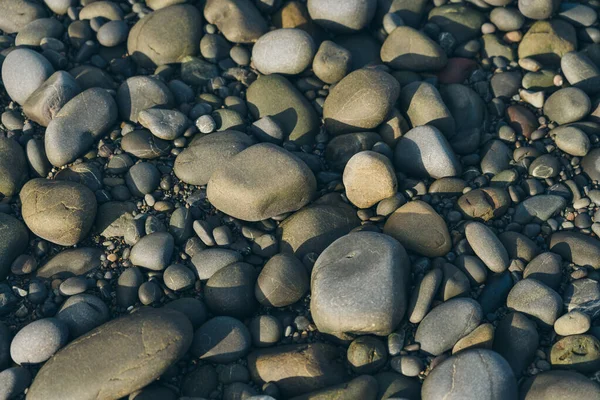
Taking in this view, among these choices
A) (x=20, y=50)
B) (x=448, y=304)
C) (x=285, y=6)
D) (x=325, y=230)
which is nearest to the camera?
(x=448, y=304)

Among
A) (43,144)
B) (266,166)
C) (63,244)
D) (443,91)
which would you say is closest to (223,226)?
(266,166)

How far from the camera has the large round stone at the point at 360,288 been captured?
377 centimetres

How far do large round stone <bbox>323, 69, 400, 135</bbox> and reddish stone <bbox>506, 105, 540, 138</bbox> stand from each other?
0.98 meters

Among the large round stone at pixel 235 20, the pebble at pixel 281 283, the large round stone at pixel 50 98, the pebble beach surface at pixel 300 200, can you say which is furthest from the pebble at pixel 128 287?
the large round stone at pixel 235 20

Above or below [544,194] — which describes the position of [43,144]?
above

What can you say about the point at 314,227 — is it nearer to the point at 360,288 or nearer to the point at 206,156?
the point at 360,288

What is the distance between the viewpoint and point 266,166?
14.3 feet

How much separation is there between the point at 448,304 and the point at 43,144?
3.26 m

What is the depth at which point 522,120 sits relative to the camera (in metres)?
4.89

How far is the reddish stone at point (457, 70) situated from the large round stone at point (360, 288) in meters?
1.86

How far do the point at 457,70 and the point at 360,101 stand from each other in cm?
107

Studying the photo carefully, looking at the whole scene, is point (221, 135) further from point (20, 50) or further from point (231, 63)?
point (20, 50)

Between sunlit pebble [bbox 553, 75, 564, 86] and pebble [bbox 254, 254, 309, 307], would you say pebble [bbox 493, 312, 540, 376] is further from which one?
sunlit pebble [bbox 553, 75, 564, 86]

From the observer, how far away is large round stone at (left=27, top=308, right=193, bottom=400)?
3529mm
